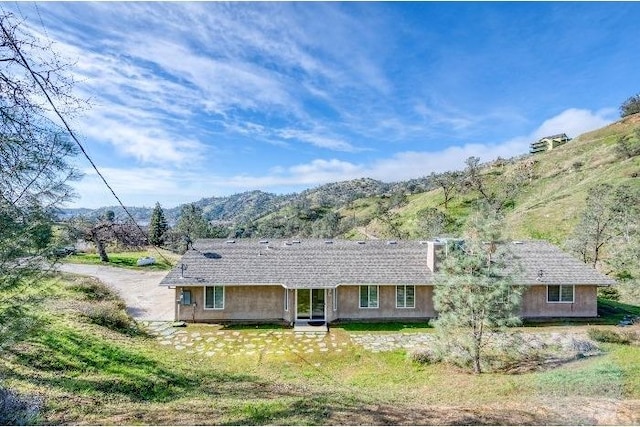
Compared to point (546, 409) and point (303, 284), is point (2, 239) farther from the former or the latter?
point (303, 284)

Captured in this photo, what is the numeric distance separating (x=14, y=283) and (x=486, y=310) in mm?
12973

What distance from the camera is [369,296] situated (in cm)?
2067

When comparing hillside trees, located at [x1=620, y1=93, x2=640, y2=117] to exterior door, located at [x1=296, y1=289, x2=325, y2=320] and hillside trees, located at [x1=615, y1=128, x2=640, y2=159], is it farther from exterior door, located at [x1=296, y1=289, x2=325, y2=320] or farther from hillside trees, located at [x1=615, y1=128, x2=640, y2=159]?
exterior door, located at [x1=296, y1=289, x2=325, y2=320]

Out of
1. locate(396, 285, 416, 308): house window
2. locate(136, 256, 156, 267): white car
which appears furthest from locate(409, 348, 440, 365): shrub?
locate(136, 256, 156, 267): white car

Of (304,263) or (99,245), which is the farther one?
(99,245)

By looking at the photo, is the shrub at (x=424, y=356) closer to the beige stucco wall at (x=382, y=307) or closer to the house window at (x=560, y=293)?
the beige stucco wall at (x=382, y=307)

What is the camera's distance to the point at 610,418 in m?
7.11

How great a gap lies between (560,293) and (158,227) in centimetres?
4998

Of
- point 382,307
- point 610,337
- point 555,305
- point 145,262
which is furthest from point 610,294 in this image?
point 145,262

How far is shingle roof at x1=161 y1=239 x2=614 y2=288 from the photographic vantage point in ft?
66.3

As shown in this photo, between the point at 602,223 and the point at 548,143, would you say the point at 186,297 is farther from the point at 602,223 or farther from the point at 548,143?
the point at 548,143

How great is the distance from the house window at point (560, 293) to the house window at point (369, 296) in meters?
9.58

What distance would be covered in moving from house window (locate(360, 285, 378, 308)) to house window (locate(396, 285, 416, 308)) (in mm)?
1222

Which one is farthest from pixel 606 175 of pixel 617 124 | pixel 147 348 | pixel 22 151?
pixel 22 151
